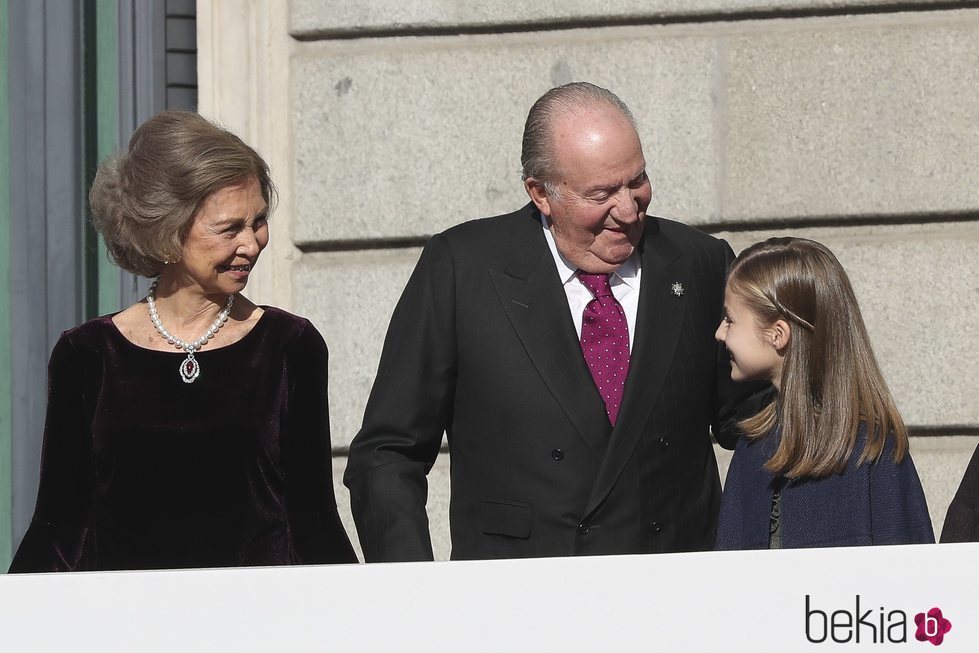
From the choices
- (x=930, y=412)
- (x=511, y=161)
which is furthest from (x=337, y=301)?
(x=930, y=412)

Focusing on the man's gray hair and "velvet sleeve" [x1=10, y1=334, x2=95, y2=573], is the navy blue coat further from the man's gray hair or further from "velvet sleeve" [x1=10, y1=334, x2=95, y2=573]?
"velvet sleeve" [x1=10, y1=334, x2=95, y2=573]

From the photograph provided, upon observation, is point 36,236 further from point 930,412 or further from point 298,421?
point 930,412

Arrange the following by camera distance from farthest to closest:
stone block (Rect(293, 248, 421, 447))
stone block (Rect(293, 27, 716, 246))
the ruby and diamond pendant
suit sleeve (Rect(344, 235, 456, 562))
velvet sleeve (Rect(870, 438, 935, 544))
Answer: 1. stone block (Rect(293, 248, 421, 447))
2. stone block (Rect(293, 27, 716, 246))
3. the ruby and diamond pendant
4. suit sleeve (Rect(344, 235, 456, 562))
5. velvet sleeve (Rect(870, 438, 935, 544))

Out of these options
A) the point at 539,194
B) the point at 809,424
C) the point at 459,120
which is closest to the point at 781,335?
the point at 809,424

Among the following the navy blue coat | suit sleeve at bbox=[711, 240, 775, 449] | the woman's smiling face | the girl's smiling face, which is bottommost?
the navy blue coat

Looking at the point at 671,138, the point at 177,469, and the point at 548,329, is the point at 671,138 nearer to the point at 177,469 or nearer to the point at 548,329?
the point at 548,329

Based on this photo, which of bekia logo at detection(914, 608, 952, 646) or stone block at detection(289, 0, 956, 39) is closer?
bekia logo at detection(914, 608, 952, 646)

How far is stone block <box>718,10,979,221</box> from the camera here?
4930 mm

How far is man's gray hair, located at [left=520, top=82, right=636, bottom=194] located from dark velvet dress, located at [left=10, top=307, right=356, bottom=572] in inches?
29.4

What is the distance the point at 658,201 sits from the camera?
16.5 feet

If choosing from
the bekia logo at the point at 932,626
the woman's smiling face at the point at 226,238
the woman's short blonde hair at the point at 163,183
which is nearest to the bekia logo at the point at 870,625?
the bekia logo at the point at 932,626

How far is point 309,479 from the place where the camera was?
3160 millimetres

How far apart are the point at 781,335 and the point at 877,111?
220 centimetres

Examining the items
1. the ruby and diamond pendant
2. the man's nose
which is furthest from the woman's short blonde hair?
the man's nose
